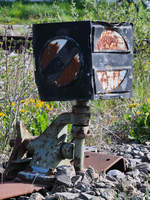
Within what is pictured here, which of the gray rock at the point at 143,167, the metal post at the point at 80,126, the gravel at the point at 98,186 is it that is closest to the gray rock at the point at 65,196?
the gravel at the point at 98,186

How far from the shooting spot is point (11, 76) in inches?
194

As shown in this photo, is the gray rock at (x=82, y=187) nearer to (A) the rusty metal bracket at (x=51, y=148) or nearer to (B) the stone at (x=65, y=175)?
(B) the stone at (x=65, y=175)

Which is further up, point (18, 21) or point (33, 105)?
A: point (18, 21)

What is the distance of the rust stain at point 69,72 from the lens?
9.66ft

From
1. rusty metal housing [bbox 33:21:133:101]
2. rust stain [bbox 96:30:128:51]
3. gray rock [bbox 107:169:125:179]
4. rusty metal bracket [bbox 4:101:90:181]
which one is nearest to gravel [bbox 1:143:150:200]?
gray rock [bbox 107:169:125:179]

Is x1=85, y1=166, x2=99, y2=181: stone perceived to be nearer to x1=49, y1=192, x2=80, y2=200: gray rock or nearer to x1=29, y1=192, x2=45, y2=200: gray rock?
x1=49, y1=192, x2=80, y2=200: gray rock

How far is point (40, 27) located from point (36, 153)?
1.06 metres

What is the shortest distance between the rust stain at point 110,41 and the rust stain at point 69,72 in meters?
0.19

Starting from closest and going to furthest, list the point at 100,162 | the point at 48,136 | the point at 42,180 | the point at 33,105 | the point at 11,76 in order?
the point at 42,180 → the point at 48,136 → the point at 100,162 → the point at 11,76 → the point at 33,105

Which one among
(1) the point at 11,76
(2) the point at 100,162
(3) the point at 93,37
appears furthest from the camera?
(1) the point at 11,76

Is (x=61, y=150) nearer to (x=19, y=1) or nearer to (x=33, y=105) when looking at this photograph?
(x=33, y=105)

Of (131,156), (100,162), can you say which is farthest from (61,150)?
(131,156)

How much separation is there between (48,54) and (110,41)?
48cm

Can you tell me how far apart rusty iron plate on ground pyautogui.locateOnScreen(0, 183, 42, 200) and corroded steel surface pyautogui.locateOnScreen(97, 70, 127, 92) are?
3.07 ft
